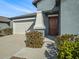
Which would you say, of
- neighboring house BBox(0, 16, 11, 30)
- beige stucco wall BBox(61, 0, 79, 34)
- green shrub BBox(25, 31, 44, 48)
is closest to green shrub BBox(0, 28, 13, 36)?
neighboring house BBox(0, 16, 11, 30)

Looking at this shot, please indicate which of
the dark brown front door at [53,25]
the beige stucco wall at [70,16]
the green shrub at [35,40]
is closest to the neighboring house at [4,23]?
the dark brown front door at [53,25]

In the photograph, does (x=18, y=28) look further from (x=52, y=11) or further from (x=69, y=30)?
(x=69, y=30)

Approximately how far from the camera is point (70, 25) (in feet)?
33.5

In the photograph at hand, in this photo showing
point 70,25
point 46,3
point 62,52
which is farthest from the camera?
point 46,3

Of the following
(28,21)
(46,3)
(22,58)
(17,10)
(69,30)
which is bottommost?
(22,58)

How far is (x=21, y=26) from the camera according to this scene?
885 inches

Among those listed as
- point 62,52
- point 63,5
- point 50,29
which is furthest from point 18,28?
point 62,52

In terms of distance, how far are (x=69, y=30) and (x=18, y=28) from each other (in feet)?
46.7

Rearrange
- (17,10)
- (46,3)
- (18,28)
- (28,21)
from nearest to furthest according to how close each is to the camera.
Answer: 1. (46,3)
2. (28,21)
3. (18,28)
4. (17,10)

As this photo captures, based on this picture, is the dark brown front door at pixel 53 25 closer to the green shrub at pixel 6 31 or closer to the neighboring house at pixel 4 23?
the green shrub at pixel 6 31

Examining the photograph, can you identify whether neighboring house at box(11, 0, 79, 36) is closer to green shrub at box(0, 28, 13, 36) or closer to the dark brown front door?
the dark brown front door

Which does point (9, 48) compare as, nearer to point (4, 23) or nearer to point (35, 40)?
point (35, 40)

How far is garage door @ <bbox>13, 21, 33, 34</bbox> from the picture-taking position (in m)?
21.2

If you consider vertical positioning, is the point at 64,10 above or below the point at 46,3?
below
